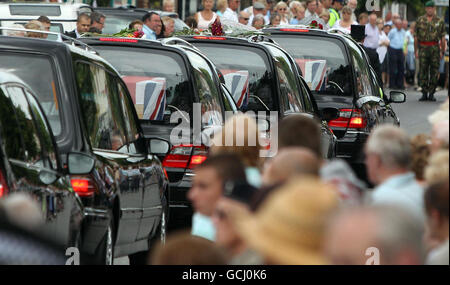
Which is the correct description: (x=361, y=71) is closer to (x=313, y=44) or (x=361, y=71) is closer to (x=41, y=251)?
(x=313, y=44)

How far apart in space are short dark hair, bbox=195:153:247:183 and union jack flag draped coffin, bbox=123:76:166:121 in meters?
5.17

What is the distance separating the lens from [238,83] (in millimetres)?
13320

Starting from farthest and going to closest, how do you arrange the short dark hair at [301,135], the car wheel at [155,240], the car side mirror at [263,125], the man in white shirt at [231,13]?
the man in white shirt at [231,13] < the car side mirror at [263,125] < the car wheel at [155,240] < the short dark hair at [301,135]

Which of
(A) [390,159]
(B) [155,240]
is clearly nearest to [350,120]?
(B) [155,240]

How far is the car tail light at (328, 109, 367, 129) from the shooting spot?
1591 centimetres

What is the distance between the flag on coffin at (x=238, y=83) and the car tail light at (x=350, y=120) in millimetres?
2832

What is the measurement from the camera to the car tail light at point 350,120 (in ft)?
52.2

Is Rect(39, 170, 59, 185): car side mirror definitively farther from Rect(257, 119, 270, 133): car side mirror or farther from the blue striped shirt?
the blue striped shirt

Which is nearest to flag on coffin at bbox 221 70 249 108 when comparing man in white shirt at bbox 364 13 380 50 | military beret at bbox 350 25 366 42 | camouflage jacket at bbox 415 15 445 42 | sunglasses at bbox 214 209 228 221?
sunglasses at bbox 214 209 228 221

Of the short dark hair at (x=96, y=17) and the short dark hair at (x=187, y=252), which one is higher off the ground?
the short dark hair at (x=187, y=252)

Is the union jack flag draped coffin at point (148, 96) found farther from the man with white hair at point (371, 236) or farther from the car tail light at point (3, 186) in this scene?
the man with white hair at point (371, 236)

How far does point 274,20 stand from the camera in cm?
2420

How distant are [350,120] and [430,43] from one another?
16247mm

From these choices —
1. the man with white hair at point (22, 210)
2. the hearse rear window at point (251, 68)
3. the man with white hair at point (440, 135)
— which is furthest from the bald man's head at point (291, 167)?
the hearse rear window at point (251, 68)
